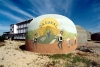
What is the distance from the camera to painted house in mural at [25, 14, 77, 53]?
15336 mm

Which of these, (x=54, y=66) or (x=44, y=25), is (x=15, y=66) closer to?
(x=54, y=66)

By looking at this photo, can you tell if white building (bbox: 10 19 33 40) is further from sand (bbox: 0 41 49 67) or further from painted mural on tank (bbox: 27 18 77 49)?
sand (bbox: 0 41 49 67)

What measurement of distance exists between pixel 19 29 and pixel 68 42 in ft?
178

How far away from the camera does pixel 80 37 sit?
30422mm

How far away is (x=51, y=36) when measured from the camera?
601 inches

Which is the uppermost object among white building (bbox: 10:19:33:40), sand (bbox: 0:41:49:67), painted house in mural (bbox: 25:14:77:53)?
white building (bbox: 10:19:33:40)

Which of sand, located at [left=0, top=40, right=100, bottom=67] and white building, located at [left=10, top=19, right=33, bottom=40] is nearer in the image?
sand, located at [left=0, top=40, right=100, bottom=67]

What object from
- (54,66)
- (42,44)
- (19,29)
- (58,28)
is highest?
(19,29)

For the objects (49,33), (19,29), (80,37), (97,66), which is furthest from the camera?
(19,29)

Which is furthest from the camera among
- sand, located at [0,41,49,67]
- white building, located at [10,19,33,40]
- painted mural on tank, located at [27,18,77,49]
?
white building, located at [10,19,33,40]

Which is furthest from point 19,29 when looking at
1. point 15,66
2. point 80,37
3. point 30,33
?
point 15,66

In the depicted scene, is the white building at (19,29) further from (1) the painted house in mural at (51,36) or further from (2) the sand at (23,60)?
(2) the sand at (23,60)

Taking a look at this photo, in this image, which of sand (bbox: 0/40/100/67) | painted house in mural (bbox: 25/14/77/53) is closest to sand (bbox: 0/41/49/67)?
sand (bbox: 0/40/100/67)

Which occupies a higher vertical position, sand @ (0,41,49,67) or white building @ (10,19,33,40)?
white building @ (10,19,33,40)
